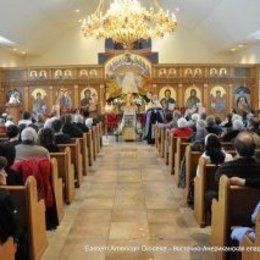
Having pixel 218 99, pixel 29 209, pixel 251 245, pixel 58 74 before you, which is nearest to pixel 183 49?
pixel 218 99

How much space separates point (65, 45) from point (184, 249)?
748 inches

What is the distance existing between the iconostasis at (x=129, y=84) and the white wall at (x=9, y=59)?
91 centimetres

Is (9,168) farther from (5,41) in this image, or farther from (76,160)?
(5,41)

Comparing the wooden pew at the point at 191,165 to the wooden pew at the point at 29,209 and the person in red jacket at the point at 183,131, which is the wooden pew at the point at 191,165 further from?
the wooden pew at the point at 29,209

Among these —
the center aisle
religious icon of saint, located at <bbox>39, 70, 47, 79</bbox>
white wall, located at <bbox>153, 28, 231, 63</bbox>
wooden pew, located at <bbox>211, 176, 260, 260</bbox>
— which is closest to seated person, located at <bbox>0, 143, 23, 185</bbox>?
the center aisle

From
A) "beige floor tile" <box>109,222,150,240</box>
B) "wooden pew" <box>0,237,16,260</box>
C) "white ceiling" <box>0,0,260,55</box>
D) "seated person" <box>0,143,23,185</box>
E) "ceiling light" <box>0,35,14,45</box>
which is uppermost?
"white ceiling" <box>0,0,260,55</box>

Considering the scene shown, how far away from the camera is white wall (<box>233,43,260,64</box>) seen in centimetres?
1917

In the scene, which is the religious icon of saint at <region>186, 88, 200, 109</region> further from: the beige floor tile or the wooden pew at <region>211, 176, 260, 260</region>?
the wooden pew at <region>211, 176, 260, 260</region>

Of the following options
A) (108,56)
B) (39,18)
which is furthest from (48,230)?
(108,56)

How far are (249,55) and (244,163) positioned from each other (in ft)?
56.0

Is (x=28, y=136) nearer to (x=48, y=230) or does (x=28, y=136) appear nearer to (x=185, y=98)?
(x=48, y=230)

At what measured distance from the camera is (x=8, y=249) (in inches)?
141

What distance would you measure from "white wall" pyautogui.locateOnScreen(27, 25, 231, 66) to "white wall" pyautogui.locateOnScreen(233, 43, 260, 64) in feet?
4.32

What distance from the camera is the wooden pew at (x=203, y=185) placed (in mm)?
5352
